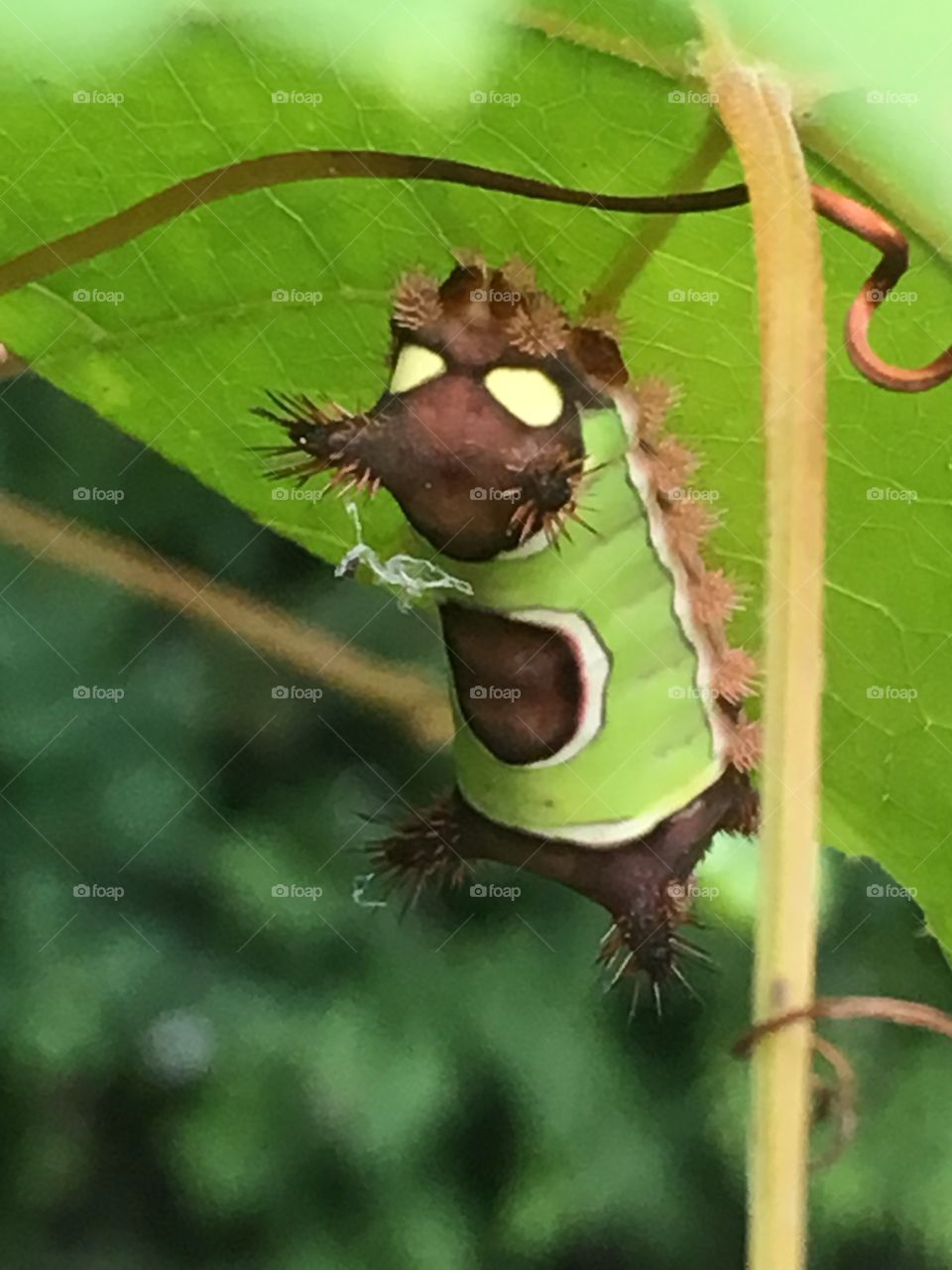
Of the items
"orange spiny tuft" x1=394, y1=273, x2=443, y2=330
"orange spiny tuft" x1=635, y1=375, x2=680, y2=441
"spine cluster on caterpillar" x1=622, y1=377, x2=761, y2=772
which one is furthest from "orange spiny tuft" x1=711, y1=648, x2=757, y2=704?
"orange spiny tuft" x1=394, y1=273, x2=443, y2=330

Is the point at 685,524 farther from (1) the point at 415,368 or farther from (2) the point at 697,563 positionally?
(1) the point at 415,368

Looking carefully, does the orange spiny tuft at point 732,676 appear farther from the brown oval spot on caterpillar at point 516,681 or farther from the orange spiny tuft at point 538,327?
the orange spiny tuft at point 538,327

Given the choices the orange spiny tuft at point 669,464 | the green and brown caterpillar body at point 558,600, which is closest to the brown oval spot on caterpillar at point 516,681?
the green and brown caterpillar body at point 558,600

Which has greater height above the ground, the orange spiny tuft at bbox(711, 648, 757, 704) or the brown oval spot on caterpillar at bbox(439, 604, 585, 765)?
the orange spiny tuft at bbox(711, 648, 757, 704)

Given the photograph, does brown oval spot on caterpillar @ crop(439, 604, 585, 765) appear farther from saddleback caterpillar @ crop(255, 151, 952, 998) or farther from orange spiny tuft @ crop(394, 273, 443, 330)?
orange spiny tuft @ crop(394, 273, 443, 330)

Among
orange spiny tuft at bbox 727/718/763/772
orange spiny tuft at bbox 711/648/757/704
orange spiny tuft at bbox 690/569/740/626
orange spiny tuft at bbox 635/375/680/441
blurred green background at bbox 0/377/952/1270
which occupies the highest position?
orange spiny tuft at bbox 635/375/680/441

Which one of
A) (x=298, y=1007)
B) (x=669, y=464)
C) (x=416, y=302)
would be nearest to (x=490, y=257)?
(x=416, y=302)

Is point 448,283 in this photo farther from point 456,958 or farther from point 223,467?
point 456,958
